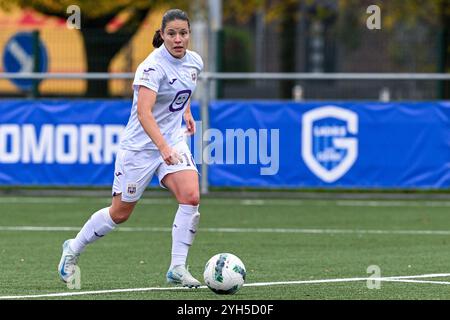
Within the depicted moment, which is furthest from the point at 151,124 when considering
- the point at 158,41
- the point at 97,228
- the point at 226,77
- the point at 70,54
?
the point at 70,54

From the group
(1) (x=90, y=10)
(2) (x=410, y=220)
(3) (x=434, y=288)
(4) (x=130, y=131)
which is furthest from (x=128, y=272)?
(1) (x=90, y=10)

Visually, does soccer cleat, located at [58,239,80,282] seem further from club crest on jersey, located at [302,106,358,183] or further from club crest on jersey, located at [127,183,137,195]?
club crest on jersey, located at [302,106,358,183]

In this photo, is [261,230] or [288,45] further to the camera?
[288,45]

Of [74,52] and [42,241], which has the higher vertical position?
[74,52]

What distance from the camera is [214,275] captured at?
32.6 feet

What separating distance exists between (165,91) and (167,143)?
419 millimetres

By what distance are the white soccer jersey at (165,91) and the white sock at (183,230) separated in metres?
0.54

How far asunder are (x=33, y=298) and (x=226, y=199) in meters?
11.0

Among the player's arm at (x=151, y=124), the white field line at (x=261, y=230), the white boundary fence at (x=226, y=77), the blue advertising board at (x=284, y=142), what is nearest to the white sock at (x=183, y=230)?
the player's arm at (x=151, y=124)

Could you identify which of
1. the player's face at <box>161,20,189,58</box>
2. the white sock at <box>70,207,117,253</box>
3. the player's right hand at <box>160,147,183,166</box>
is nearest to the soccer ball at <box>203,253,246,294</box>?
the player's right hand at <box>160,147,183,166</box>

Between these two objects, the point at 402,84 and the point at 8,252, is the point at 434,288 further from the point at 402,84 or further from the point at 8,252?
the point at 402,84

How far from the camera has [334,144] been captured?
66.1 feet

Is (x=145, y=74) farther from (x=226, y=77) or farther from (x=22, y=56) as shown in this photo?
(x=22, y=56)

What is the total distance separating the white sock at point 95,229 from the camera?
1062 centimetres
